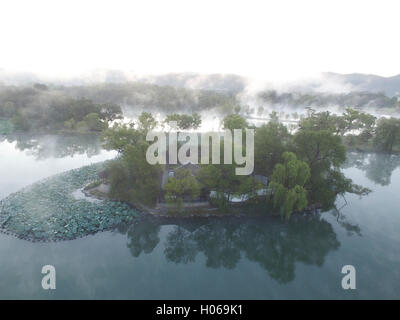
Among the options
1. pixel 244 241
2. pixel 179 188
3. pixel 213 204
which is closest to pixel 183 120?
pixel 213 204

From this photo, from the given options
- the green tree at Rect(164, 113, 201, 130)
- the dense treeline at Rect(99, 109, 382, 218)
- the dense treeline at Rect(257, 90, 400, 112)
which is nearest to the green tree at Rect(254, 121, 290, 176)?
the dense treeline at Rect(99, 109, 382, 218)

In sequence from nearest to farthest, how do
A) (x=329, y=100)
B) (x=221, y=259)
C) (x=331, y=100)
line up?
1. (x=221, y=259)
2. (x=329, y=100)
3. (x=331, y=100)

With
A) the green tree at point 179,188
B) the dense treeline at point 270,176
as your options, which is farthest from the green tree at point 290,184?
the green tree at point 179,188

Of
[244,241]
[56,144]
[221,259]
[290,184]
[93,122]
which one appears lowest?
[221,259]

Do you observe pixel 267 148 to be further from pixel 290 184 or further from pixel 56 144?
pixel 56 144

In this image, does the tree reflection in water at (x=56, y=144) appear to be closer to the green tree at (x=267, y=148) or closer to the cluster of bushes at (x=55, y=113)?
the cluster of bushes at (x=55, y=113)
